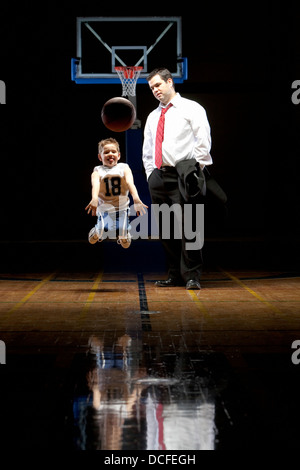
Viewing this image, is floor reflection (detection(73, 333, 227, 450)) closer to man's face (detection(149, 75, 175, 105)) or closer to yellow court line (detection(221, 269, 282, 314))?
yellow court line (detection(221, 269, 282, 314))

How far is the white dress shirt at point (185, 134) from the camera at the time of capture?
628 cm

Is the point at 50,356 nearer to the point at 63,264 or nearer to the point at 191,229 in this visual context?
the point at 191,229

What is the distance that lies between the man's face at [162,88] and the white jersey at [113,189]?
89cm

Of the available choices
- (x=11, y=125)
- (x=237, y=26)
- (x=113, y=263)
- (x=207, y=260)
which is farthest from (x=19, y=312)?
(x=237, y=26)

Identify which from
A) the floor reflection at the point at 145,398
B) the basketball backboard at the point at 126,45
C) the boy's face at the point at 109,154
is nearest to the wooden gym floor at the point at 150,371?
the floor reflection at the point at 145,398

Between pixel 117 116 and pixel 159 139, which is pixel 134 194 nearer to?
pixel 159 139

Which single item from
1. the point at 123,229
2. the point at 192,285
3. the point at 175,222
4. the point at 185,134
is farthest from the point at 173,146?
the point at 192,285

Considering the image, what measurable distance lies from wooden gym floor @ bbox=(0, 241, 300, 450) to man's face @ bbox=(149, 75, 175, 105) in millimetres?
1917

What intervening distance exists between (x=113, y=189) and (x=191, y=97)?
21.9ft

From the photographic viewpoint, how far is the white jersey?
6926 millimetres

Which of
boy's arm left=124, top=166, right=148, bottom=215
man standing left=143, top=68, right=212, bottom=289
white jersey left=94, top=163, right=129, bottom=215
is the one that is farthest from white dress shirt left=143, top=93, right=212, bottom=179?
white jersey left=94, top=163, right=129, bottom=215

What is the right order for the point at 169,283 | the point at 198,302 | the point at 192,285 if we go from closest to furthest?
the point at 198,302
the point at 192,285
the point at 169,283

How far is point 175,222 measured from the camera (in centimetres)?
647

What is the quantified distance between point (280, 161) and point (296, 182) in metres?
0.52
